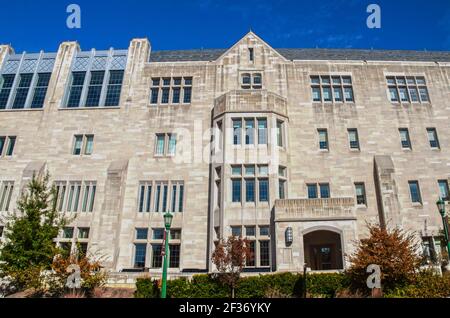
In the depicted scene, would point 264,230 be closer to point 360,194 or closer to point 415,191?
point 360,194

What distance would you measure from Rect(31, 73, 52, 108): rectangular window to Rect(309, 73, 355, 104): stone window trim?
988 inches

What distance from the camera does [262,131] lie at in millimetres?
26594

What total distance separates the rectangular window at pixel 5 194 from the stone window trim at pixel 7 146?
2.63 metres

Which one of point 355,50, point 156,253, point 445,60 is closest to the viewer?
point 156,253

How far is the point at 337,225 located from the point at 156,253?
44.5 feet

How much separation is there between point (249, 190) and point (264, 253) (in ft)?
15.2

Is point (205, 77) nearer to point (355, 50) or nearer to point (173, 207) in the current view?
point (173, 207)

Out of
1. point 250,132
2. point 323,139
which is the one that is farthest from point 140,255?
point 323,139

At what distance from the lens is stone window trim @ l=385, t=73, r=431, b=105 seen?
3030 centimetres

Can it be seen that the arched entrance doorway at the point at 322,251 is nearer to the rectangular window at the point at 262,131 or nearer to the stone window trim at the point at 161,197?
the rectangular window at the point at 262,131

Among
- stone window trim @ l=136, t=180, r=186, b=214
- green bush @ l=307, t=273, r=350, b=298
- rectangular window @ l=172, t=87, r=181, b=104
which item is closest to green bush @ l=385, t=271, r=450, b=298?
green bush @ l=307, t=273, r=350, b=298

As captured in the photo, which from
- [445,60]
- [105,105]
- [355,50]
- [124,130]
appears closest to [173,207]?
[124,130]

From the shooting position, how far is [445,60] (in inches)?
1335

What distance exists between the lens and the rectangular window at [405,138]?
28.7 meters
